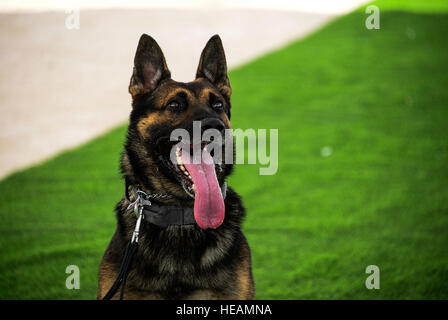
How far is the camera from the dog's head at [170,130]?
273cm

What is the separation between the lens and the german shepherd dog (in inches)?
107

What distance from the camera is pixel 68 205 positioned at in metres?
6.22

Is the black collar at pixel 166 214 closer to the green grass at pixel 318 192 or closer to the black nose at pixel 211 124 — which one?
the black nose at pixel 211 124

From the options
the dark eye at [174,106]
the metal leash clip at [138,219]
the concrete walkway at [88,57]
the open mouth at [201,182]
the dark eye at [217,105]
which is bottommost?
the metal leash clip at [138,219]

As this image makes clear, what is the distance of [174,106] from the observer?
300 centimetres

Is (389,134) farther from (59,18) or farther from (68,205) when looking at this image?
(59,18)

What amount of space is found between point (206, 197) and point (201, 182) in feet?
0.33

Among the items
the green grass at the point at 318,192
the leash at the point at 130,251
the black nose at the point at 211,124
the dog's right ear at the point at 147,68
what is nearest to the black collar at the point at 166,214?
the leash at the point at 130,251

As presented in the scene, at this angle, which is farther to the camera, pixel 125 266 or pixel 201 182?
pixel 201 182

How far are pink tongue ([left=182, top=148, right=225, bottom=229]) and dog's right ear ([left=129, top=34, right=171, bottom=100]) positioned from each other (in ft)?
2.26

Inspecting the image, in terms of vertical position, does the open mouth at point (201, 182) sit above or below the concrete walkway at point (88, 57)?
below

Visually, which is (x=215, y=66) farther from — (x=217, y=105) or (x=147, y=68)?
(x=147, y=68)

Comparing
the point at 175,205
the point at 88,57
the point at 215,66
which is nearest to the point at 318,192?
the point at 215,66

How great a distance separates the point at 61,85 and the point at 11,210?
5.83 m
